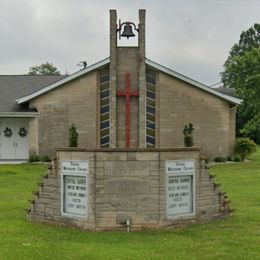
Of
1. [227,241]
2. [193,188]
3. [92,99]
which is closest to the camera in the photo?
[227,241]

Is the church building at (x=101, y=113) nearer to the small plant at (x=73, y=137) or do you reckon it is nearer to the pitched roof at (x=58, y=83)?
the pitched roof at (x=58, y=83)

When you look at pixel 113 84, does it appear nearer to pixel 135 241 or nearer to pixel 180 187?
pixel 180 187

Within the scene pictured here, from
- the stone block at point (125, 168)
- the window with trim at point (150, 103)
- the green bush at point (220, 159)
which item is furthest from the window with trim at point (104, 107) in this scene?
the stone block at point (125, 168)

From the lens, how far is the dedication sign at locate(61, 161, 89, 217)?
11510mm

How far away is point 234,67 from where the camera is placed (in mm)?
41438

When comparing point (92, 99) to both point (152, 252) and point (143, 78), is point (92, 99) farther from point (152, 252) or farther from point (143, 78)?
point (152, 252)

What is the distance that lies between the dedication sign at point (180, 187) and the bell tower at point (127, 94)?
1766 cm

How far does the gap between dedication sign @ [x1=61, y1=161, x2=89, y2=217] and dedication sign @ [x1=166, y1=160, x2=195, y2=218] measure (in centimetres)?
156

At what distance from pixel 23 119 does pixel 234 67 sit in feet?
49.4

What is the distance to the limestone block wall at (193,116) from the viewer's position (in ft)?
109

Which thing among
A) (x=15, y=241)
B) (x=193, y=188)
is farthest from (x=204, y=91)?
(x=15, y=241)

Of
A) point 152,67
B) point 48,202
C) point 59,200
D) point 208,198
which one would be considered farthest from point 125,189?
point 152,67

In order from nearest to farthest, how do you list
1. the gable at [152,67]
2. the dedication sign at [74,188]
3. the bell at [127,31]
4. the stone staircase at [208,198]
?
1. the dedication sign at [74,188]
2. the stone staircase at [208,198]
3. the bell at [127,31]
4. the gable at [152,67]

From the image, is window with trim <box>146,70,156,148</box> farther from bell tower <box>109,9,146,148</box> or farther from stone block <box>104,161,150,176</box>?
stone block <box>104,161,150,176</box>
